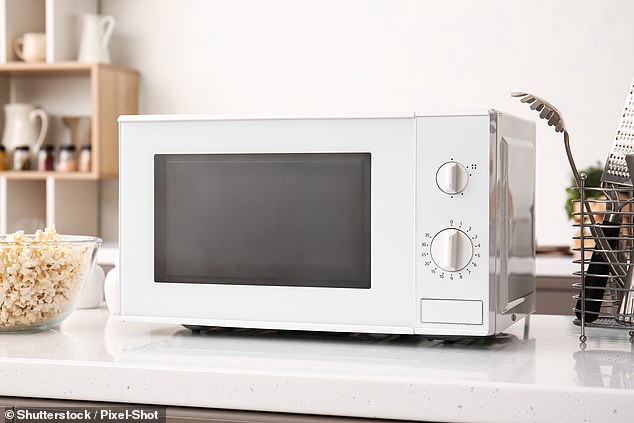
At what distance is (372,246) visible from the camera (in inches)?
37.8

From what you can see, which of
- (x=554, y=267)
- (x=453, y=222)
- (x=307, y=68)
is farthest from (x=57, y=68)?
(x=453, y=222)

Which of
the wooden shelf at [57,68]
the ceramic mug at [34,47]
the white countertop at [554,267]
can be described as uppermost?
the ceramic mug at [34,47]

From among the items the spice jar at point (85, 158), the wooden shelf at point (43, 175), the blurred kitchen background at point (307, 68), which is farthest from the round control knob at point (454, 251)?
the spice jar at point (85, 158)

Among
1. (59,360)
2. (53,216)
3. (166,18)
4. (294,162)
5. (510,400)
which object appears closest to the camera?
(510,400)

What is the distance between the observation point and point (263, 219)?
1.02 meters

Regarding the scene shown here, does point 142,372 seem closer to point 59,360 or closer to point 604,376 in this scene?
point 59,360

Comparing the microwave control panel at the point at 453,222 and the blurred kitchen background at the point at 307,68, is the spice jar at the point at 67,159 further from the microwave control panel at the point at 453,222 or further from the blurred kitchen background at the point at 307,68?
the microwave control panel at the point at 453,222

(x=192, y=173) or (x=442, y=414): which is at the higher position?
(x=192, y=173)

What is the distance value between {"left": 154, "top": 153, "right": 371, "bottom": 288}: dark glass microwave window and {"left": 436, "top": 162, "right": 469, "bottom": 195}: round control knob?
87 millimetres

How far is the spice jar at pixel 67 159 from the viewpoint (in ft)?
10.0

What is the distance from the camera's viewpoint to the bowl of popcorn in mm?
1015

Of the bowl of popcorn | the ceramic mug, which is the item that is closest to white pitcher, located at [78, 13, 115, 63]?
the ceramic mug

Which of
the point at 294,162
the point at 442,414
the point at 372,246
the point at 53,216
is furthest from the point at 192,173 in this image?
the point at 53,216

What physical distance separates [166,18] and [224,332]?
2.34 meters
